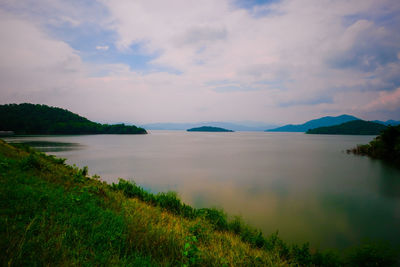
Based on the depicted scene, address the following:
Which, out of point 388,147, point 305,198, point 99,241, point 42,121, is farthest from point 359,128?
point 42,121

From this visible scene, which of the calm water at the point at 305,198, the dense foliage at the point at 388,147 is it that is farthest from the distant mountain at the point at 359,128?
the calm water at the point at 305,198

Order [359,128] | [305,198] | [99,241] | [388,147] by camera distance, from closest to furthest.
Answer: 1. [99,241]
2. [305,198]
3. [388,147]
4. [359,128]

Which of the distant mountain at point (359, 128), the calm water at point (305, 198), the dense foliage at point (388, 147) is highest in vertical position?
the distant mountain at point (359, 128)

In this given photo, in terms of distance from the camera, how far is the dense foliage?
24.3 metres

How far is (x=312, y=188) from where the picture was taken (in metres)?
14.3

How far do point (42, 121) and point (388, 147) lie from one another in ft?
432

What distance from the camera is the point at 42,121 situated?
94.6 m

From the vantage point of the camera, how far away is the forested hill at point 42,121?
8256 centimetres

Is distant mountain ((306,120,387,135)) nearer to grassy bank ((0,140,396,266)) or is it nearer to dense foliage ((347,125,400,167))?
dense foliage ((347,125,400,167))

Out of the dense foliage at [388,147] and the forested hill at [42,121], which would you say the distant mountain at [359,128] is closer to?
Result: the dense foliage at [388,147]

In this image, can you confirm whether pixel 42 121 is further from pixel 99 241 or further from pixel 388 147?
pixel 388 147

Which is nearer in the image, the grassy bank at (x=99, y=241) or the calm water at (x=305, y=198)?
the grassy bank at (x=99, y=241)

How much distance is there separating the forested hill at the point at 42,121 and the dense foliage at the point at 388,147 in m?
120

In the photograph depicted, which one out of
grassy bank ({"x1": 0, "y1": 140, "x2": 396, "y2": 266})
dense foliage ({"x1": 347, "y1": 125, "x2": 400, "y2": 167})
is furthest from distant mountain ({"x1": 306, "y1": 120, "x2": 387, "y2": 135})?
grassy bank ({"x1": 0, "y1": 140, "x2": 396, "y2": 266})
